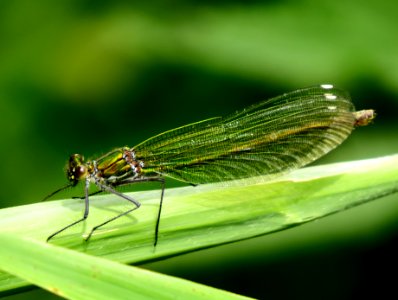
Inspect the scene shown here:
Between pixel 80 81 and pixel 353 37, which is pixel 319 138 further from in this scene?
pixel 80 81

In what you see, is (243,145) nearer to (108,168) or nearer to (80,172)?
(108,168)

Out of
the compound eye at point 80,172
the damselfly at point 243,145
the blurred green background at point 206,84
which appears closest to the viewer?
the damselfly at point 243,145

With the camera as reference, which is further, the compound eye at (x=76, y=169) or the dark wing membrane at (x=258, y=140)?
the compound eye at (x=76, y=169)

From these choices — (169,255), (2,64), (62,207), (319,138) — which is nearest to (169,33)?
(2,64)

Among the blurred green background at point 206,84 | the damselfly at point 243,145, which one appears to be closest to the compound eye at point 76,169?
the damselfly at point 243,145

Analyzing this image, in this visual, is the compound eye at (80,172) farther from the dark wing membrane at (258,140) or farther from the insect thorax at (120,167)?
the dark wing membrane at (258,140)

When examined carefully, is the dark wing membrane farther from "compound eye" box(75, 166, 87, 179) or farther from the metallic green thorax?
"compound eye" box(75, 166, 87, 179)

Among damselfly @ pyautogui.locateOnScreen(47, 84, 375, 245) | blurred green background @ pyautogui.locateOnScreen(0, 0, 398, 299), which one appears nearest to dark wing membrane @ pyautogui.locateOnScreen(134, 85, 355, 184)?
damselfly @ pyautogui.locateOnScreen(47, 84, 375, 245)
